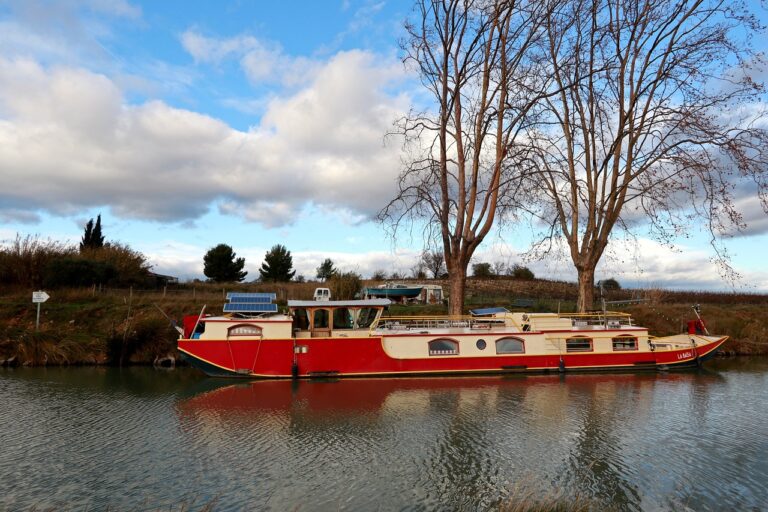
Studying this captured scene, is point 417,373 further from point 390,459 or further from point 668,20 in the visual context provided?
point 668,20

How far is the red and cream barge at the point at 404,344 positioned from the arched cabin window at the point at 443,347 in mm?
42

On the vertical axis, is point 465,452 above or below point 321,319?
below

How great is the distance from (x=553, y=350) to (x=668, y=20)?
53.0 feet

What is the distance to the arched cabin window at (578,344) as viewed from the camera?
23.3 meters

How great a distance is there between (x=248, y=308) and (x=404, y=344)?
21.8 ft

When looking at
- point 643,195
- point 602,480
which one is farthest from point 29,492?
point 643,195

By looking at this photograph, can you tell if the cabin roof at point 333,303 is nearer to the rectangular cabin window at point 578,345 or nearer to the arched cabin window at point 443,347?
the arched cabin window at point 443,347

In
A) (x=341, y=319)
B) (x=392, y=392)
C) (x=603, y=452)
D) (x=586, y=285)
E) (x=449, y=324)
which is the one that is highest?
(x=586, y=285)

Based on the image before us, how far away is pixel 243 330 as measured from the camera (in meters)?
20.9

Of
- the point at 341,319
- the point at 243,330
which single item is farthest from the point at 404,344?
the point at 243,330

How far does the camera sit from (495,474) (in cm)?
1012

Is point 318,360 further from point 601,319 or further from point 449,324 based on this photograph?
point 601,319

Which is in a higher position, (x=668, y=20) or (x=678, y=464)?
(x=668, y=20)

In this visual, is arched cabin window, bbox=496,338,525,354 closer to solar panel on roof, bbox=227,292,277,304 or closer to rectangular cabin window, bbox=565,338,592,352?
rectangular cabin window, bbox=565,338,592,352
